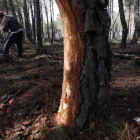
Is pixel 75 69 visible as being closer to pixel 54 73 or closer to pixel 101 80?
pixel 101 80

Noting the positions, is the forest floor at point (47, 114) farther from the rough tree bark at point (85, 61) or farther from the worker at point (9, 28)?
the worker at point (9, 28)

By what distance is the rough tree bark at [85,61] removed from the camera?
43.4 inches

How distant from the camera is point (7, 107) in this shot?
6.12ft

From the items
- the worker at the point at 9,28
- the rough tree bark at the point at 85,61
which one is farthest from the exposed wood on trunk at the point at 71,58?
the worker at the point at 9,28

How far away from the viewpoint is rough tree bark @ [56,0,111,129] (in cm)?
110

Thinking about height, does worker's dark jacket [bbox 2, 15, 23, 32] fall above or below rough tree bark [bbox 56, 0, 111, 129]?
above

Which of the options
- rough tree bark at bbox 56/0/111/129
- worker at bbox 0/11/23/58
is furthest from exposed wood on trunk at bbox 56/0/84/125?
worker at bbox 0/11/23/58

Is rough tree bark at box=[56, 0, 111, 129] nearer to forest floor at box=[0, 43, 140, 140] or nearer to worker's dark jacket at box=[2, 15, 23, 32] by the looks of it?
forest floor at box=[0, 43, 140, 140]

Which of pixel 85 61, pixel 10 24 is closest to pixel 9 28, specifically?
pixel 10 24

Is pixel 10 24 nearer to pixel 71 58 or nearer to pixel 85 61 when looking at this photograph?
pixel 71 58

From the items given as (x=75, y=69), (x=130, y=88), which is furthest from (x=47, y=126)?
(x=130, y=88)

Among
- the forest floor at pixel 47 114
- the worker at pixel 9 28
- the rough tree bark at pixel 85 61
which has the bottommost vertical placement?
the forest floor at pixel 47 114

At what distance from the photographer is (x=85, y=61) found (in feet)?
3.90

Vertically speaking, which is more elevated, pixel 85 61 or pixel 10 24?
pixel 10 24
